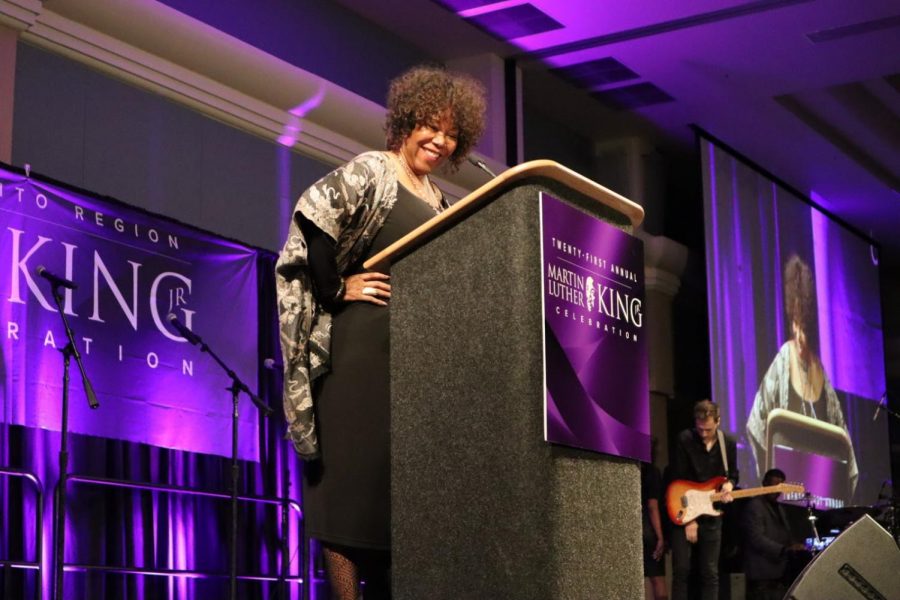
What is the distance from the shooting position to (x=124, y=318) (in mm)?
5258

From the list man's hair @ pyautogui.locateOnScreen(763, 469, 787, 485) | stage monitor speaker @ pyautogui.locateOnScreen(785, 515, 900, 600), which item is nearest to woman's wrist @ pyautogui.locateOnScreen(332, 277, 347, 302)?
stage monitor speaker @ pyautogui.locateOnScreen(785, 515, 900, 600)

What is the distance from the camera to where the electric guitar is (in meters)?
7.87

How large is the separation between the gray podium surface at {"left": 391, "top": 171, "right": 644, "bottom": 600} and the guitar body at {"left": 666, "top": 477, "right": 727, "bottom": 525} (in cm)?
614

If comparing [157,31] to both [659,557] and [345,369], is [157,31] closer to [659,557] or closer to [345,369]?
[345,369]

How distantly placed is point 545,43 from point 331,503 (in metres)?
6.55

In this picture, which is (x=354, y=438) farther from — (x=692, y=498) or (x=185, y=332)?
(x=692, y=498)

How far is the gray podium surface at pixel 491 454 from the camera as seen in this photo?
173 centimetres

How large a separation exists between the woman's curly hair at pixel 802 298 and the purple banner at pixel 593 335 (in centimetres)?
849

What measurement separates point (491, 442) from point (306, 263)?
21.3 inches

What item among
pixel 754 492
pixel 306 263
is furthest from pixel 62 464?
pixel 754 492

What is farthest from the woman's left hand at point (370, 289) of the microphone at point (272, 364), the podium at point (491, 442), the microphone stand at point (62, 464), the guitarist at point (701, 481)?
the guitarist at point (701, 481)

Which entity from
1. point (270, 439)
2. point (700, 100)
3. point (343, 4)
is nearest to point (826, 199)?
point (700, 100)

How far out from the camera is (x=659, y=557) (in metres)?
8.29

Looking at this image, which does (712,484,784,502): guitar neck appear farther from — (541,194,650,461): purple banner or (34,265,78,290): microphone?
(541,194,650,461): purple banner
